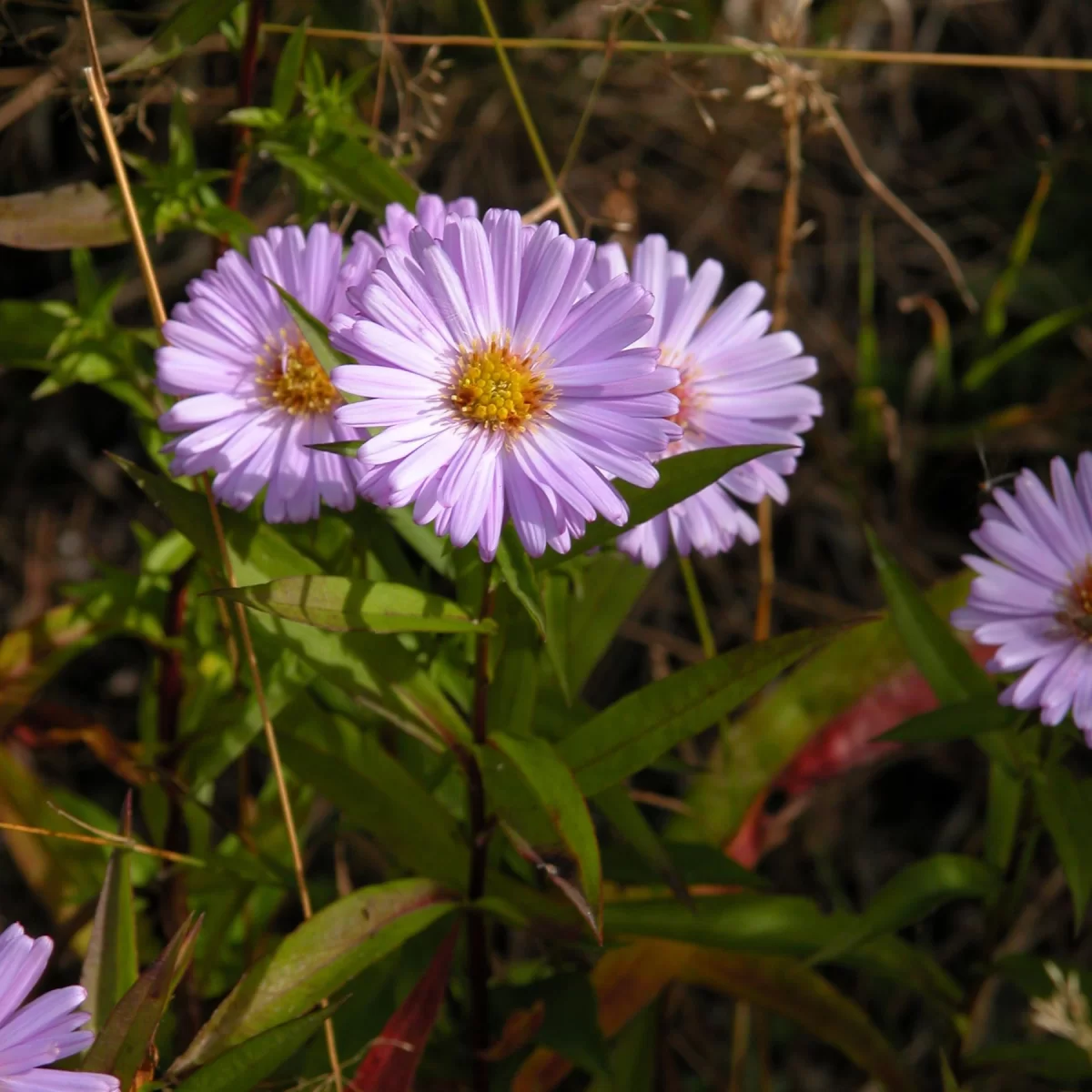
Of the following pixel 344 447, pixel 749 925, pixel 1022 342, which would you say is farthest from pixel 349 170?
pixel 1022 342

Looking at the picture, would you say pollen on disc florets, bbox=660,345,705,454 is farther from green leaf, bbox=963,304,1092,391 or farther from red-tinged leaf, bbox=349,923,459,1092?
green leaf, bbox=963,304,1092,391

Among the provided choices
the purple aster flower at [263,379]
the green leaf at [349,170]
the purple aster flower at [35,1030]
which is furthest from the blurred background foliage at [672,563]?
the purple aster flower at [35,1030]

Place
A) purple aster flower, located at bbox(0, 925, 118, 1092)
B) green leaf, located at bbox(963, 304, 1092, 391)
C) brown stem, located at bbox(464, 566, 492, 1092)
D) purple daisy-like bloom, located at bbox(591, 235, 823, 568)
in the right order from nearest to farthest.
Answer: purple aster flower, located at bbox(0, 925, 118, 1092)
brown stem, located at bbox(464, 566, 492, 1092)
purple daisy-like bloom, located at bbox(591, 235, 823, 568)
green leaf, located at bbox(963, 304, 1092, 391)

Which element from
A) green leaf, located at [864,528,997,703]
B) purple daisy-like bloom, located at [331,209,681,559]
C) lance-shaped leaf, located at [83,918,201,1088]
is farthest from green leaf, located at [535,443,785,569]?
lance-shaped leaf, located at [83,918,201,1088]

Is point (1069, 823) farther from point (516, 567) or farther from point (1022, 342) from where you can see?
point (1022, 342)

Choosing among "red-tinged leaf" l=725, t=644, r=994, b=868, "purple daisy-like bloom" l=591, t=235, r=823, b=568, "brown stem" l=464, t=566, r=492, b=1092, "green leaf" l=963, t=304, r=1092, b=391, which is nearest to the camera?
"brown stem" l=464, t=566, r=492, b=1092

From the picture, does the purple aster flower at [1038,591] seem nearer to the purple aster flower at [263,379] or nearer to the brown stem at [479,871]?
the brown stem at [479,871]
